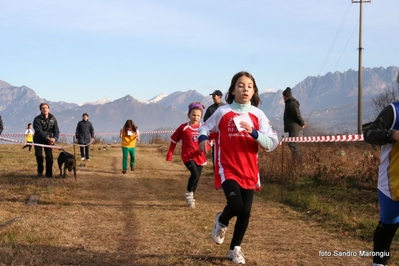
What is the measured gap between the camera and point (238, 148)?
5.06 m

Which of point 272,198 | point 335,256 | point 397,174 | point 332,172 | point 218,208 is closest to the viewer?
point 397,174

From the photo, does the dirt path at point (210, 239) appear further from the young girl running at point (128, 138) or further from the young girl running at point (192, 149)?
the young girl running at point (128, 138)

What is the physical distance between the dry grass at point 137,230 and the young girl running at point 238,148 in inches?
19.4

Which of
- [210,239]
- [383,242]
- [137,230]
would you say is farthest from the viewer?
[137,230]

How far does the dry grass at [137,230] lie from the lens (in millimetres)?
5332

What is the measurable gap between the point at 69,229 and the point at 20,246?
4.43 feet

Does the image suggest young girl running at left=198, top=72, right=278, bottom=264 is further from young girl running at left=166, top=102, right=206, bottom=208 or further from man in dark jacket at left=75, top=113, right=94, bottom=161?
man in dark jacket at left=75, top=113, right=94, bottom=161

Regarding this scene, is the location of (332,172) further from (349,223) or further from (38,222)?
(38,222)

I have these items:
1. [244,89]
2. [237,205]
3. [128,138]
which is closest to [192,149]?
[244,89]

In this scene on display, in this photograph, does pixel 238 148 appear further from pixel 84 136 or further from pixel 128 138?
pixel 84 136

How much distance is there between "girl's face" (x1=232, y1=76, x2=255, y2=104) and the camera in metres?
5.17

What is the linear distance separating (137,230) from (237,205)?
2.42 m

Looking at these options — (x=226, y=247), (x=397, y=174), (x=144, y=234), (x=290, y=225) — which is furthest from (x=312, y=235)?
(x=397, y=174)

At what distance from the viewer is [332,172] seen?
36.5 ft
